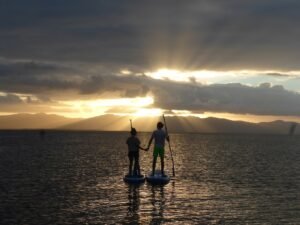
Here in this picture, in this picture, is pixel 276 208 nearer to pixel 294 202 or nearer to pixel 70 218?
pixel 294 202

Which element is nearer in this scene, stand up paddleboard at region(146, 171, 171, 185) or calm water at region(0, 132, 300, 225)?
calm water at region(0, 132, 300, 225)

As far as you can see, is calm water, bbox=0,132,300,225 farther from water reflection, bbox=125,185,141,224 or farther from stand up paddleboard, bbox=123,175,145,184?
stand up paddleboard, bbox=123,175,145,184

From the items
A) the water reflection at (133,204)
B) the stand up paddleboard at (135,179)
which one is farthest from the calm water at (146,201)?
the stand up paddleboard at (135,179)

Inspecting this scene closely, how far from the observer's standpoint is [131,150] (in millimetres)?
36844

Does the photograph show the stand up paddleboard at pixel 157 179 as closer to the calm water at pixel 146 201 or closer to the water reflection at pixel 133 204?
the calm water at pixel 146 201

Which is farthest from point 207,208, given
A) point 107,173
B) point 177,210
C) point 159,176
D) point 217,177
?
point 107,173

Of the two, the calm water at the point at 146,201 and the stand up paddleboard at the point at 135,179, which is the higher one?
the stand up paddleboard at the point at 135,179

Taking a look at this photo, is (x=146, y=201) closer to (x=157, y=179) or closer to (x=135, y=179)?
(x=157, y=179)

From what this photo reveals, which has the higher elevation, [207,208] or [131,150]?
[131,150]

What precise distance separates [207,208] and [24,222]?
34.3 ft

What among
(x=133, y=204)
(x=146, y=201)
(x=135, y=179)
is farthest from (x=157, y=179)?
(x=133, y=204)

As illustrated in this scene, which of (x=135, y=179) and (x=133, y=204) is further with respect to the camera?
(x=135, y=179)

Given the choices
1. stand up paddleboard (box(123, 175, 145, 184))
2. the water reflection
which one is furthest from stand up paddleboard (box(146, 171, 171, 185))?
the water reflection

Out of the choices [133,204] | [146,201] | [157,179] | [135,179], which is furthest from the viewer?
[135,179]
